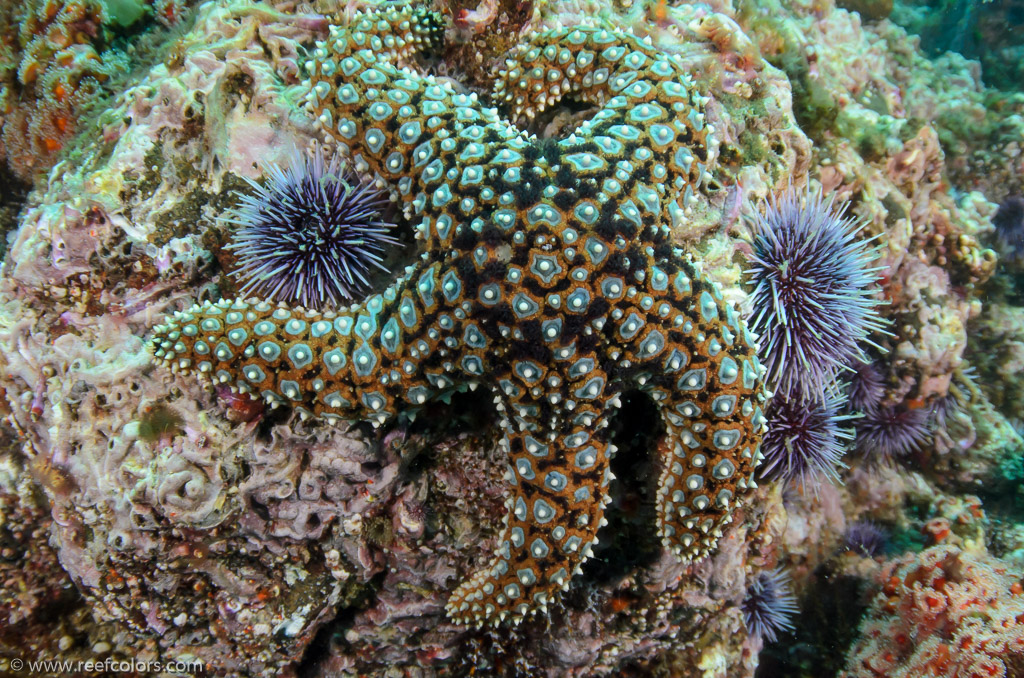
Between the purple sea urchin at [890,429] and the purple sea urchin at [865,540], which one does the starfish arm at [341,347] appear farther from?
the purple sea urchin at [865,540]

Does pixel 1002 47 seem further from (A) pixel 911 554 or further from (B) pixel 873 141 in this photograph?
(A) pixel 911 554

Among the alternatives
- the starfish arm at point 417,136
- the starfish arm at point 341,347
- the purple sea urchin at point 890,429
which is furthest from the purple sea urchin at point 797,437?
the starfish arm at point 417,136

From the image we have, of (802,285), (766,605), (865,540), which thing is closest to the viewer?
(802,285)

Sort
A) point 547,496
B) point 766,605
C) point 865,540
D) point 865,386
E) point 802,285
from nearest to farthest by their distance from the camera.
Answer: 1. point 547,496
2. point 802,285
3. point 766,605
4. point 865,386
5. point 865,540

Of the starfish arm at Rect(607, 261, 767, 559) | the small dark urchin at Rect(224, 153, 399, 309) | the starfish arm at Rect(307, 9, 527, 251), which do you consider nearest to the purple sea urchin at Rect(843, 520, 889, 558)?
the starfish arm at Rect(607, 261, 767, 559)

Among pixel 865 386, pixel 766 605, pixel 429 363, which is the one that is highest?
pixel 865 386

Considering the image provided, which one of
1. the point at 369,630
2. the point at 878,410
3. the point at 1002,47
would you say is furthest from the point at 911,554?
the point at 1002,47

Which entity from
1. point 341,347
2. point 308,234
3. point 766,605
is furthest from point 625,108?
point 766,605

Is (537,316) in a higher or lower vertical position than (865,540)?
higher

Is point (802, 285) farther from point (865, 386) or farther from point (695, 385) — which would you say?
point (865, 386)
